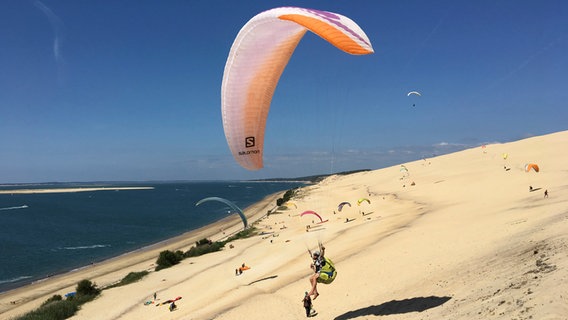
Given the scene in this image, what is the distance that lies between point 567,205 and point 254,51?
1453 centimetres

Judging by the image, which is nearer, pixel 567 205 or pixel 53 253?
pixel 567 205

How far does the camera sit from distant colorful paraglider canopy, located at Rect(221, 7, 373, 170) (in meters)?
Result: 8.79

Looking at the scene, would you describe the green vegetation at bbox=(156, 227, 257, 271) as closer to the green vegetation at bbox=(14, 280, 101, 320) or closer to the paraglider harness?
the green vegetation at bbox=(14, 280, 101, 320)

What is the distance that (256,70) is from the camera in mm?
10281

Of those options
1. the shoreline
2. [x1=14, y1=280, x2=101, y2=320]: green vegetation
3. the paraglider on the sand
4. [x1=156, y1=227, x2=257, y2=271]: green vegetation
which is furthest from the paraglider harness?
the shoreline

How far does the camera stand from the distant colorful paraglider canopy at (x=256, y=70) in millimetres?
8789

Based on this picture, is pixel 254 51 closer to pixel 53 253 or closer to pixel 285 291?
pixel 285 291

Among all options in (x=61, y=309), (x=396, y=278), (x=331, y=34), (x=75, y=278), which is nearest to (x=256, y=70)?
(x=331, y=34)

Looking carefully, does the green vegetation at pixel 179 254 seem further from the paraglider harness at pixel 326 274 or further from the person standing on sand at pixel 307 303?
the paraglider harness at pixel 326 274

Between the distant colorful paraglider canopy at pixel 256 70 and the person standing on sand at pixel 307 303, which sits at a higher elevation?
the distant colorful paraglider canopy at pixel 256 70

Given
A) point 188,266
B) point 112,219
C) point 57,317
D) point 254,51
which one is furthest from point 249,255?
point 112,219

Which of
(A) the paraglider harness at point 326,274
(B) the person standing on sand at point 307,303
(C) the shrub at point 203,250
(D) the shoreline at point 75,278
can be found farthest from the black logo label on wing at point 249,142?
(C) the shrub at point 203,250

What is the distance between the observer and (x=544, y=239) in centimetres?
1026

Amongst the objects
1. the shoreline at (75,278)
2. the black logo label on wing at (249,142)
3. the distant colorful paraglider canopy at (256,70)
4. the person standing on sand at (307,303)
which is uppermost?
the distant colorful paraglider canopy at (256,70)
